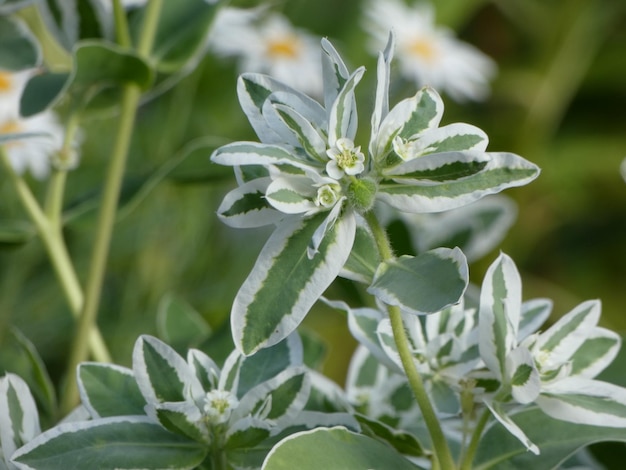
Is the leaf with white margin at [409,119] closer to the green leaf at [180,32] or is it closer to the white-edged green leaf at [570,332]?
the white-edged green leaf at [570,332]

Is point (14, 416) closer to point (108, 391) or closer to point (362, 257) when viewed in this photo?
point (108, 391)

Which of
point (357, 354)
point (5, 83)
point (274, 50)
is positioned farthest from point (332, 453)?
point (274, 50)

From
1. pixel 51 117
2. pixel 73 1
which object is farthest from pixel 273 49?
pixel 73 1

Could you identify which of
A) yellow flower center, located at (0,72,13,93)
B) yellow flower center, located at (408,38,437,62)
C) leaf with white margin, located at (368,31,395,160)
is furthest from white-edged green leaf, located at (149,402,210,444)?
yellow flower center, located at (408,38,437,62)

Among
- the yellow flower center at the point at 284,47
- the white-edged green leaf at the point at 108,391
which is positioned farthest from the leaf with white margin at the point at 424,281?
the yellow flower center at the point at 284,47

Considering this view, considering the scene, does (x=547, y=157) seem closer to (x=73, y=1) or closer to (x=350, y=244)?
(x=73, y=1)

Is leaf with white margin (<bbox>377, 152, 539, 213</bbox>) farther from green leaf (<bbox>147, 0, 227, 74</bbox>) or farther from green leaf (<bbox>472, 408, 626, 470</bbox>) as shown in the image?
green leaf (<bbox>147, 0, 227, 74</bbox>)
